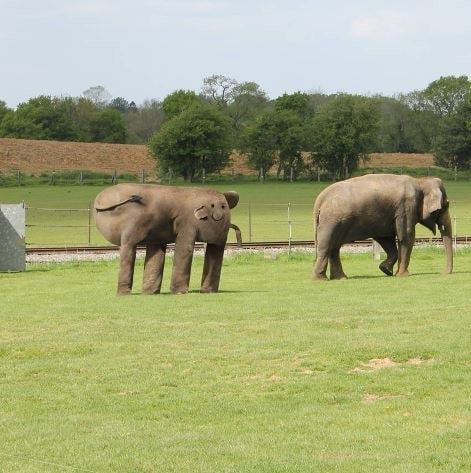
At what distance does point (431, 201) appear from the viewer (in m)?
29.0

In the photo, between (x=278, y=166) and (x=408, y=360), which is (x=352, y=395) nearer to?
(x=408, y=360)

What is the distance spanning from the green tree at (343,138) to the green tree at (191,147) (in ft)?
32.2

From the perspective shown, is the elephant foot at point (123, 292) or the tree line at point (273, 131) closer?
the elephant foot at point (123, 292)

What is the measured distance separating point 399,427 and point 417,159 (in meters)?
118

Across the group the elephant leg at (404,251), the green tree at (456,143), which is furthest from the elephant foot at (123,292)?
the green tree at (456,143)

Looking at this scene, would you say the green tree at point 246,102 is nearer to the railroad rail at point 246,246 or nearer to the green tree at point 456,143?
the green tree at point 456,143

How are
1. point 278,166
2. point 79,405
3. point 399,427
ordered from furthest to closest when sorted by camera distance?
point 278,166, point 79,405, point 399,427

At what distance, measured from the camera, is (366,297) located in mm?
22828

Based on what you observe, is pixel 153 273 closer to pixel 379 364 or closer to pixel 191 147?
pixel 379 364

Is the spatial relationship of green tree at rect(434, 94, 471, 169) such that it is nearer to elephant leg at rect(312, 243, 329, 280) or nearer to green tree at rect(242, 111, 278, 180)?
green tree at rect(242, 111, 278, 180)

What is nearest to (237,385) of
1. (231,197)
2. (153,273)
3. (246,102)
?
(153,273)

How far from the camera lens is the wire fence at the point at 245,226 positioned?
51.3 metres

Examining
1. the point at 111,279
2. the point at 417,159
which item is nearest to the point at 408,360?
the point at 111,279

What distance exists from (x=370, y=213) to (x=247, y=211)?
43.3 metres
